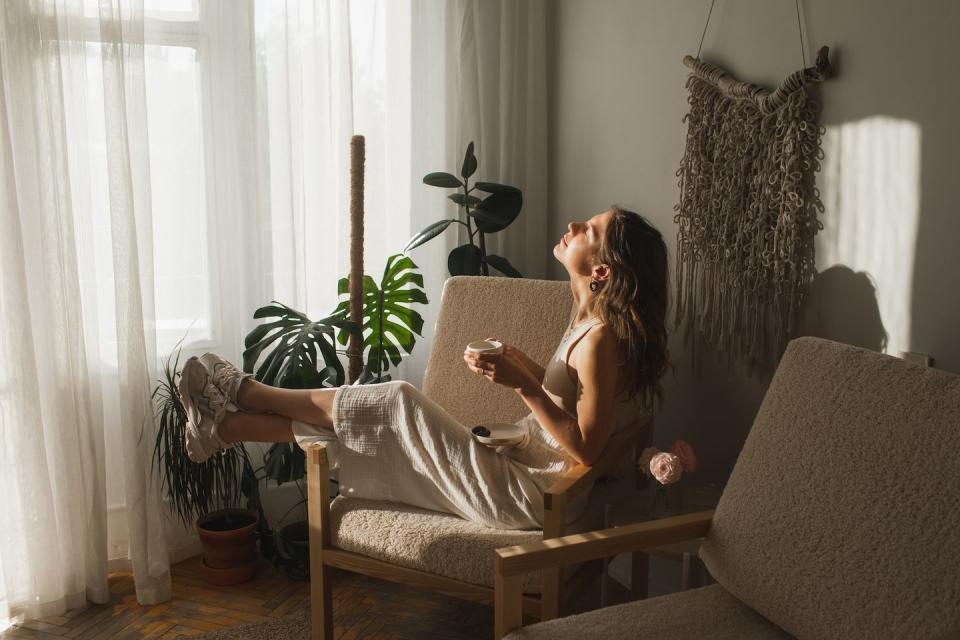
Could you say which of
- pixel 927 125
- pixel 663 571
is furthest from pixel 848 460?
pixel 663 571

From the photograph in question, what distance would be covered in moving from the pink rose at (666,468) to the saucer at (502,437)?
345 millimetres

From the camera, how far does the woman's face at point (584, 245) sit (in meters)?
2.18

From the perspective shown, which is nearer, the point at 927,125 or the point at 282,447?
the point at 927,125

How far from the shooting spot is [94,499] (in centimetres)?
254

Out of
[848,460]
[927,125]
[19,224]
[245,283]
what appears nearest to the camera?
[848,460]

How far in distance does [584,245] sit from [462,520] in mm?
760

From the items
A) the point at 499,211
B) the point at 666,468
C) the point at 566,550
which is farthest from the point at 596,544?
the point at 499,211

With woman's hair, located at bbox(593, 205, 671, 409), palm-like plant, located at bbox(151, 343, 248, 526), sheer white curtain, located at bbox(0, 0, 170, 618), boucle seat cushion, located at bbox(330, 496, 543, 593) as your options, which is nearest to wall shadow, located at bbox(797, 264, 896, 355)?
woman's hair, located at bbox(593, 205, 671, 409)

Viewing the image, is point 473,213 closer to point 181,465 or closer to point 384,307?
point 384,307

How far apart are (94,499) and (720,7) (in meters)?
2.28

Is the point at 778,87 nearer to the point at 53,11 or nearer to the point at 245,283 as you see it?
the point at 245,283

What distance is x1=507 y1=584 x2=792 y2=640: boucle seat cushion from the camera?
1.49 m

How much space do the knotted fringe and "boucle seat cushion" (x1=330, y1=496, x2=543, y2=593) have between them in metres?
0.80

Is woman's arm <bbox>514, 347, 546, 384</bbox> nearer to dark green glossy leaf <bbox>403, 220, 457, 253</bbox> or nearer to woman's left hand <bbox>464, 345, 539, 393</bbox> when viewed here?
woman's left hand <bbox>464, 345, 539, 393</bbox>
